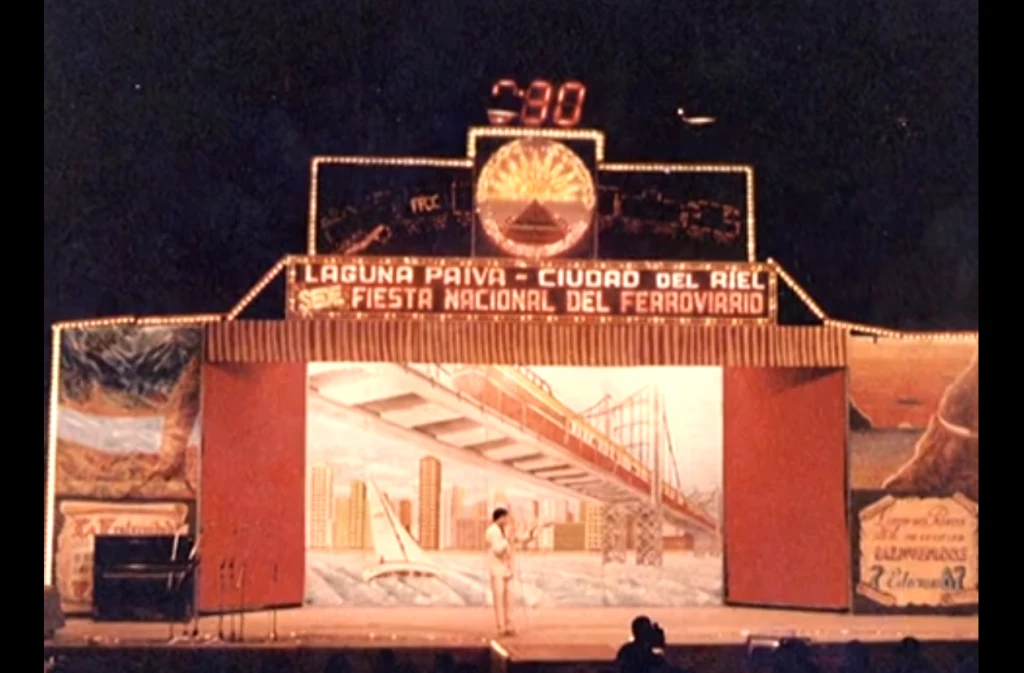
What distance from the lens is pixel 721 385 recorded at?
21094 millimetres

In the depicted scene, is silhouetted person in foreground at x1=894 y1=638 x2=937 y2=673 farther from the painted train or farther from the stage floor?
the painted train

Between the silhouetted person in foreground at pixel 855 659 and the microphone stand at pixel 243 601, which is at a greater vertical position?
the microphone stand at pixel 243 601

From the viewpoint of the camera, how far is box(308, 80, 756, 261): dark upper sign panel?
19391 millimetres

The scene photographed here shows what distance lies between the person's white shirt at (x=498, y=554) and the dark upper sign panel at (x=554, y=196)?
2961mm

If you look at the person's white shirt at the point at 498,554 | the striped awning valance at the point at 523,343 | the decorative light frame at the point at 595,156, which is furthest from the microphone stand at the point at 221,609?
the decorative light frame at the point at 595,156

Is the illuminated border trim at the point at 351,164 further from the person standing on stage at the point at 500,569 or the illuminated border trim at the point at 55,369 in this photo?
the person standing on stage at the point at 500,569

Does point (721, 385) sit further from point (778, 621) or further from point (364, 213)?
point (364, 213)

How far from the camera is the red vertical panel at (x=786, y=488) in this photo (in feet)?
64.9

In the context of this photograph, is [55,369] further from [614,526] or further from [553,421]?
[614,526]

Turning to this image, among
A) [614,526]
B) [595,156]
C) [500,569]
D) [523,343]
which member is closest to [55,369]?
[523,343]

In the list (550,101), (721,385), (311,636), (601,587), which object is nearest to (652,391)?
(721,385)

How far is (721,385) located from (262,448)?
5.18 metres

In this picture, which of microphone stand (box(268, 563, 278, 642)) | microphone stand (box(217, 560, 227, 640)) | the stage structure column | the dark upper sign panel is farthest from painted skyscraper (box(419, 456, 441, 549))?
the dark upper sign panel

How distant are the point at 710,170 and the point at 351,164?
3.72 meters
